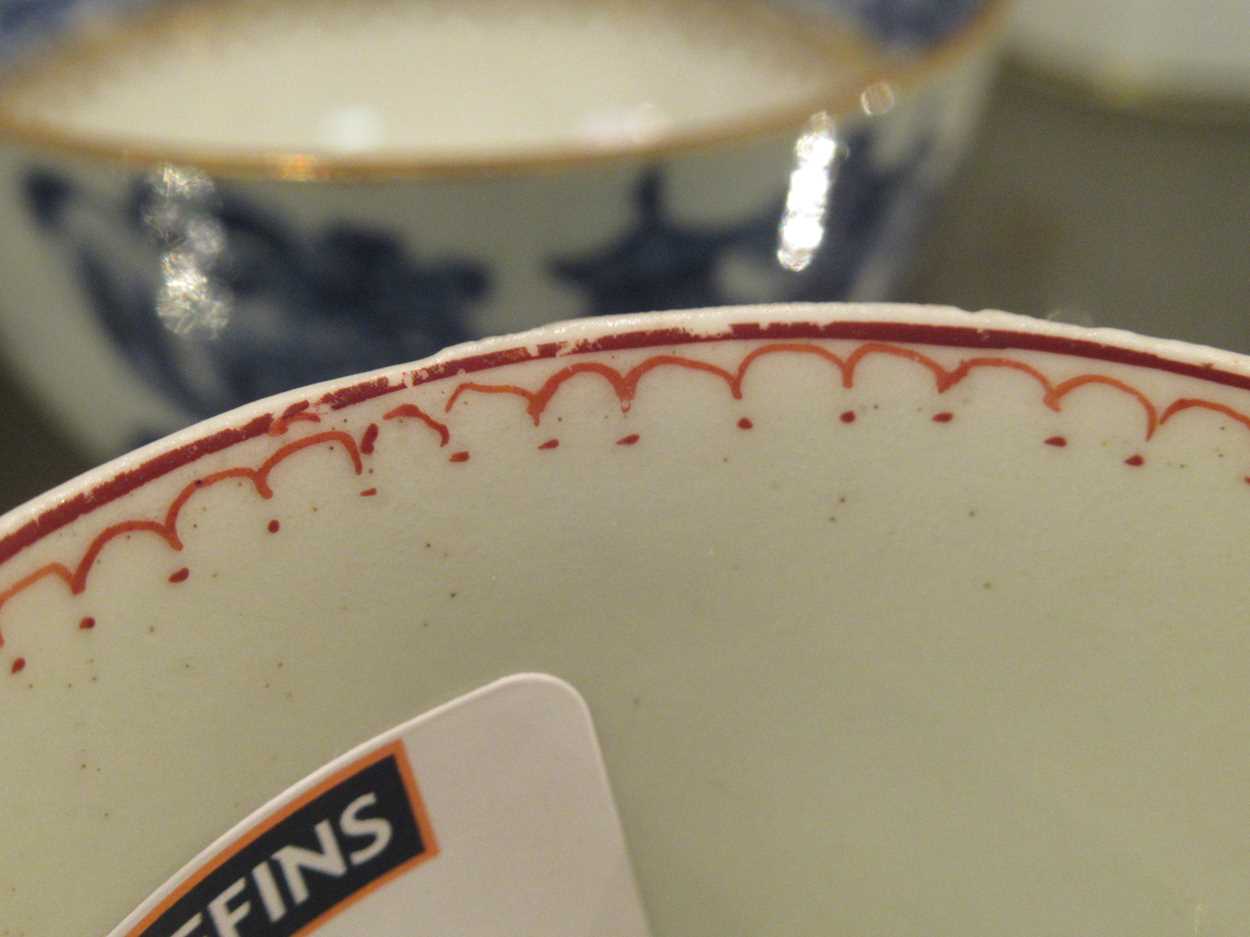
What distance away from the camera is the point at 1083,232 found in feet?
1.60

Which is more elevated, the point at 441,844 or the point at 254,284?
the point at 254,284

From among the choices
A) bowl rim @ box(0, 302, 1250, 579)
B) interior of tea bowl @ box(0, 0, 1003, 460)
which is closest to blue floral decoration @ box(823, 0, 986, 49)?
interior of tea bowl @ box(0, 0, 1003, 460)

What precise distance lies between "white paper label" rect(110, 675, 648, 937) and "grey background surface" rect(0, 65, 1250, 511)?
0.26 metres

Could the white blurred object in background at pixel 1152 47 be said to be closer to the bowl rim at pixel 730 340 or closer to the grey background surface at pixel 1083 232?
the grey background surface at pixel 1083 232

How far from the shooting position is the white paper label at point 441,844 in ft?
0.48

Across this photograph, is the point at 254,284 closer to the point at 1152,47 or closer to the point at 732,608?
the point at 732,608

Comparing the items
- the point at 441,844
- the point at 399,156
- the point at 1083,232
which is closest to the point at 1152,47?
the point at 1083,232

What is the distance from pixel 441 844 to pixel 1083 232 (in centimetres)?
41

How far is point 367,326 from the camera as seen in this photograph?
0.92 feet

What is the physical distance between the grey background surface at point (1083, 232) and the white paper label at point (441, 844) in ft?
0.84

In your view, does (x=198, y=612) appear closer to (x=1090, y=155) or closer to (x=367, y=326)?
(x=367, y=326)

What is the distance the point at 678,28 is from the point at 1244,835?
384mm

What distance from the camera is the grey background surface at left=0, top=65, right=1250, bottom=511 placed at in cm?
43

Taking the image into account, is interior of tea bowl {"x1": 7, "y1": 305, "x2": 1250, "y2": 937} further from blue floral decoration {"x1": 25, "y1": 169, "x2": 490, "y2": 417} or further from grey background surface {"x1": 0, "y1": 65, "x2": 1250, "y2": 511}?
grey background surface {"x1": 0, "y1": 65, "x2": 1250, "y2": 511}
